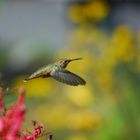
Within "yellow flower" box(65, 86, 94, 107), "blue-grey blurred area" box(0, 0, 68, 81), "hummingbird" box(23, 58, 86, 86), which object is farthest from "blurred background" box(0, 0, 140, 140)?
"hummingbird" box(23, 58, 86, 86)

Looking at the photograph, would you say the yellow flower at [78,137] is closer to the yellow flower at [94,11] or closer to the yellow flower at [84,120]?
the yellow flower at [84,120]

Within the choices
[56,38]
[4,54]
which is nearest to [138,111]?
[4,54]

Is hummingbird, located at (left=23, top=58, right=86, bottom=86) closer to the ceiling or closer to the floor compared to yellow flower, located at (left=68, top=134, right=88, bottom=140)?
closer to the floor

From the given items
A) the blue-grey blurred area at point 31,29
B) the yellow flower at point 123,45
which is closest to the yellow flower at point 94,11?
the yellow flower at point 123,45

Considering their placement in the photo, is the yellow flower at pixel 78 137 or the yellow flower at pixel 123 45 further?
the yellow flower at pixel 123 45

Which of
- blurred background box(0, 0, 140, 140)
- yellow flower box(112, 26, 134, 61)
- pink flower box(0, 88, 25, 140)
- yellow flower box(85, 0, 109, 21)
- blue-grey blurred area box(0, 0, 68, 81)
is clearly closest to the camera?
pink flower box(0, 88, 25, 140)

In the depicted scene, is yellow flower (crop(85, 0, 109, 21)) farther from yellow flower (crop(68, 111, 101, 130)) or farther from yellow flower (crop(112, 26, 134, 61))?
yellow flower (crop(68, 111, 101, 130))

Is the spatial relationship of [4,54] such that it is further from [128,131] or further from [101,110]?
[128,131]

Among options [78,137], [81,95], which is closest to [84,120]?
[78,137]

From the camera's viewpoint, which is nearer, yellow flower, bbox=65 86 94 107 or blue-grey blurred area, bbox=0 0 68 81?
yellow flower, bbox=65 86 94 107

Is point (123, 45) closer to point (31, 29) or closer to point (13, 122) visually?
point (31, 29)

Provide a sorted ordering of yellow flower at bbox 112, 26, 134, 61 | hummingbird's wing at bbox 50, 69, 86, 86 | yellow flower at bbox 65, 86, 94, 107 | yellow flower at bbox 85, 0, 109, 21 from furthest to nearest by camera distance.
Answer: yellow flower at bbox 85, 0, 109, 21, yellow flower at bbox 65, 86, 94, 107, yellow flower at bbox 112, 26, 134, 61, hummingbird's wing at bbox 50, 69, 86, 86
